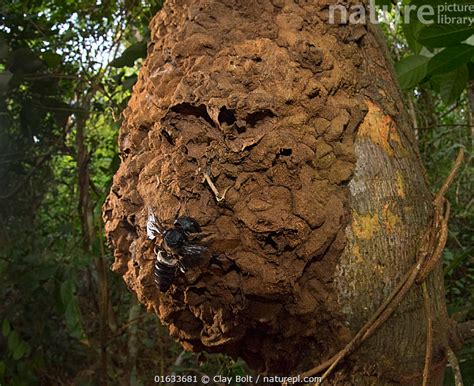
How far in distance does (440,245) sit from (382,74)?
33 cm

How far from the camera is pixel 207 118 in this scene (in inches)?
33.1

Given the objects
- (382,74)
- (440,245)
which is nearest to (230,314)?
(440,245)

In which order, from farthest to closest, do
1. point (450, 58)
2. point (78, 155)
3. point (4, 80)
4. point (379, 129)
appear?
point (78, 155)
point (4, 80)
point (450, 58)
point (379, 129)

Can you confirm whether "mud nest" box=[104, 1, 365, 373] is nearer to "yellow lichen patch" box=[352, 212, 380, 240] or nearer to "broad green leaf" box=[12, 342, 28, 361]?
"yellow lichen patch" box=[352, 212, 380, 240]

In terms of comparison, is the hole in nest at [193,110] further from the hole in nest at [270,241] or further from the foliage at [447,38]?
the foliage at [447,38]

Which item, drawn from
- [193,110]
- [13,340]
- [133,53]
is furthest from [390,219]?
[13,340]

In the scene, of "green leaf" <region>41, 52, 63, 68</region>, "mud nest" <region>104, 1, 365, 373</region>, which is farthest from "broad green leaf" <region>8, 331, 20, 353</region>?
"mud nest" <region>104, 1, 365, 373</region>

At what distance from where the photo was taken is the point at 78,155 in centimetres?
241

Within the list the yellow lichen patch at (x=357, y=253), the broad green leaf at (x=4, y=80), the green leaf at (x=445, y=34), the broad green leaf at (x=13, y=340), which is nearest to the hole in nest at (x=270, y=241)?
the yellow lichen patch at (x=357, y=253)

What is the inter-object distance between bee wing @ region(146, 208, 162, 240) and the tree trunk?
0.5 inches

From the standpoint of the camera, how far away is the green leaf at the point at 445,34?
0.94 meters

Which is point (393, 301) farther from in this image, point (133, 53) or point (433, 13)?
point (133, 53)

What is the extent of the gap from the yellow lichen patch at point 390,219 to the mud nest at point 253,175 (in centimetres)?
7

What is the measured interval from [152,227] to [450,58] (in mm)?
696
